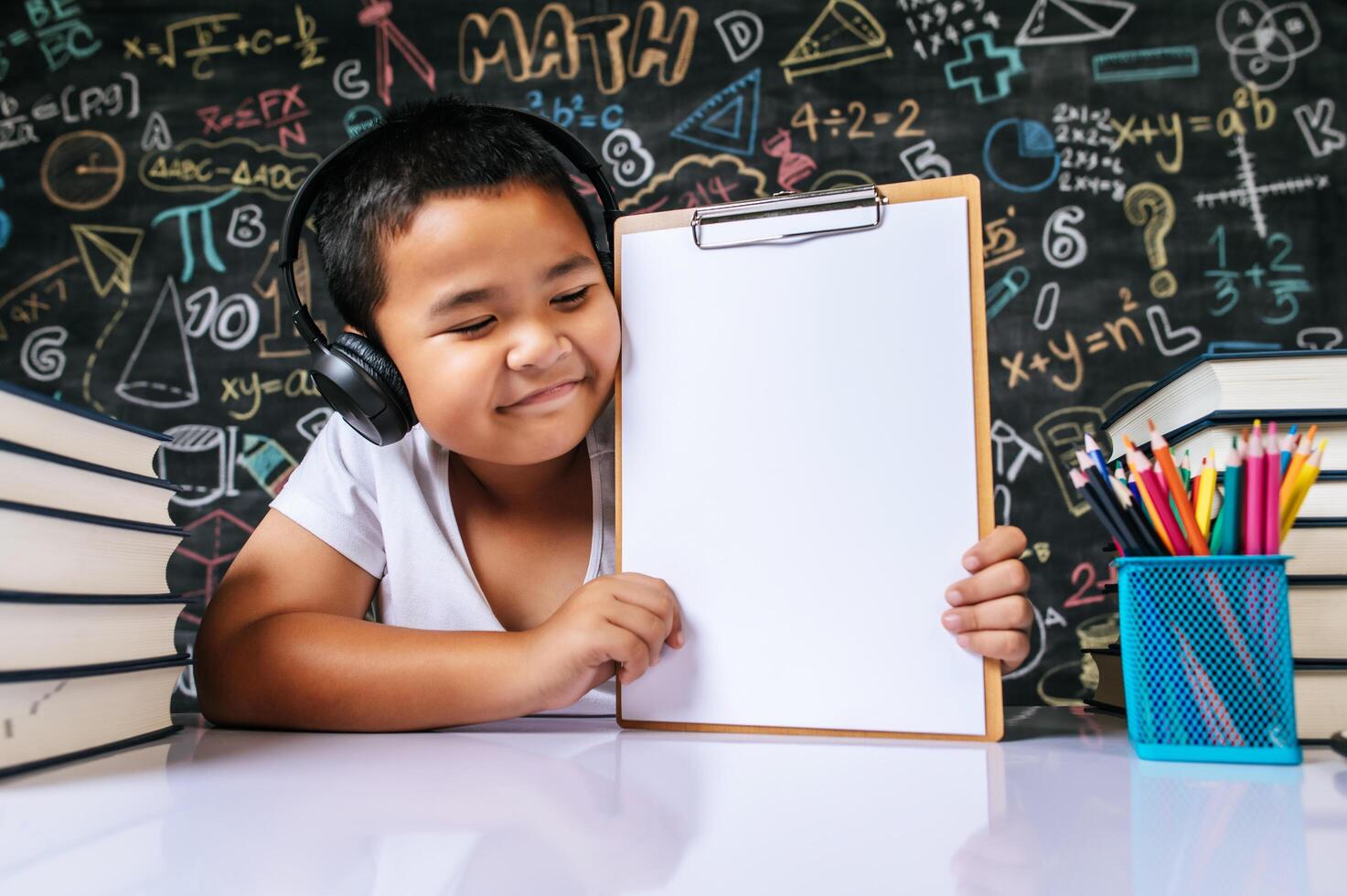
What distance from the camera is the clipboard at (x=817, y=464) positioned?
60 centimetres

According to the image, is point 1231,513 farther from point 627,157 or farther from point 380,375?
point 627,157

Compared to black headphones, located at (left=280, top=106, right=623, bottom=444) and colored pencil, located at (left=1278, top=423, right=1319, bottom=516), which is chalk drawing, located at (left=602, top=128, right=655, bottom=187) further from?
colored pencil, located at (left=1278, top=423, right=1319, bottom=516)

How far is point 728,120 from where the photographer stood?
185 cm

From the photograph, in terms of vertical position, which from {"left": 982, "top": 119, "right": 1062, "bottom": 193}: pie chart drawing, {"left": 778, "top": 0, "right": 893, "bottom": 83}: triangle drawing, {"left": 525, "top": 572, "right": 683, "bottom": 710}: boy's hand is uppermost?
{"left": 778, "top": 0, "right": 893, "bottom": 83}: triangle drawing

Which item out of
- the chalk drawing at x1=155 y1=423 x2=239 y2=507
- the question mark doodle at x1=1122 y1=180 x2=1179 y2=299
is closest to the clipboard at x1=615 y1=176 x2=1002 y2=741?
the question mark doodle at x1=1122 y1=180 x2=1179 y2=299

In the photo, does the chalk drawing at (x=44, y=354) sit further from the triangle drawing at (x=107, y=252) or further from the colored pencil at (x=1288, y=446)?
the colored pencil at (x=1288, y=446)

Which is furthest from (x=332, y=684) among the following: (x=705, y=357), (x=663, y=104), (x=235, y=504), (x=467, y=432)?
(x=663, y=104)

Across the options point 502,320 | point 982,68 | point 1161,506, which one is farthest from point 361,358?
point 982,68

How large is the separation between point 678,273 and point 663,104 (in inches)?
51.8

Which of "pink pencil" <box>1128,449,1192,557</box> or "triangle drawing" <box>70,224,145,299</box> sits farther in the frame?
"triangle drawing" <box>70,224,145,299</box>

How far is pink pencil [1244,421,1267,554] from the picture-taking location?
0.51m

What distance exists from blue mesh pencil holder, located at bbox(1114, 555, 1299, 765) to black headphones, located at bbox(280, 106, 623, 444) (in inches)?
19.4

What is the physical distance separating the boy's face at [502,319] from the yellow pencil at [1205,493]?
15.7 inches

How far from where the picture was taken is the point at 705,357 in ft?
2.16
